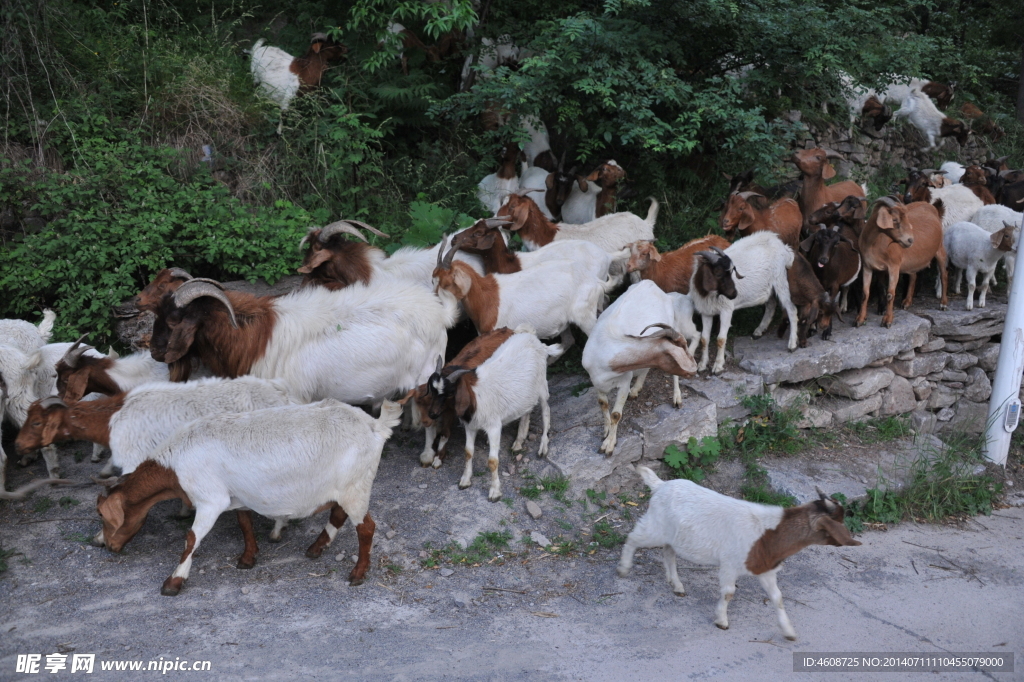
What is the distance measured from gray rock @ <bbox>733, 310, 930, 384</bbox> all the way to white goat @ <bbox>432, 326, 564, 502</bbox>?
223 cm

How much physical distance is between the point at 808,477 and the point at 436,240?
4.00 metres

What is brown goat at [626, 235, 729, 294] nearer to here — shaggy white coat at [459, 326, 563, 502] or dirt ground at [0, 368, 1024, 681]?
shaggy white coat at [459, 326, 563, 502]

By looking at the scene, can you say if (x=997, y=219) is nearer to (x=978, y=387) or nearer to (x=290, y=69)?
(x=978, y=387)

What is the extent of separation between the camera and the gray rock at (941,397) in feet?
27.9

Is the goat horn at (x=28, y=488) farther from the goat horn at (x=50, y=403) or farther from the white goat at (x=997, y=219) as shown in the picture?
the white goat at (x=997, y=219)

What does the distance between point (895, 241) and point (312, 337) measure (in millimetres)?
5531

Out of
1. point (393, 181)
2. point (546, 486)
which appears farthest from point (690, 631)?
point (393, 181)

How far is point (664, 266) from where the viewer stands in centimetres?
738

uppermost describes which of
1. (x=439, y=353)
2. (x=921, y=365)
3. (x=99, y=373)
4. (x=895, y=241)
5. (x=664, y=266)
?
(x=895, y=241)

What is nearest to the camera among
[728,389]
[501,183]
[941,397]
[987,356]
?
[728,389]

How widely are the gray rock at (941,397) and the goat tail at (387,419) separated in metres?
6.22

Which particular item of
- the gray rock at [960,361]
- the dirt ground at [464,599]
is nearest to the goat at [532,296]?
the dirt ground at [464,599]

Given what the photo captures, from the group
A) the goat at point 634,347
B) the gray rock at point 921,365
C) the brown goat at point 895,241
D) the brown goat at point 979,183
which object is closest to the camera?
the goat at point 634,347

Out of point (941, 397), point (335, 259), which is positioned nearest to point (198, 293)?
point (335, 259)
